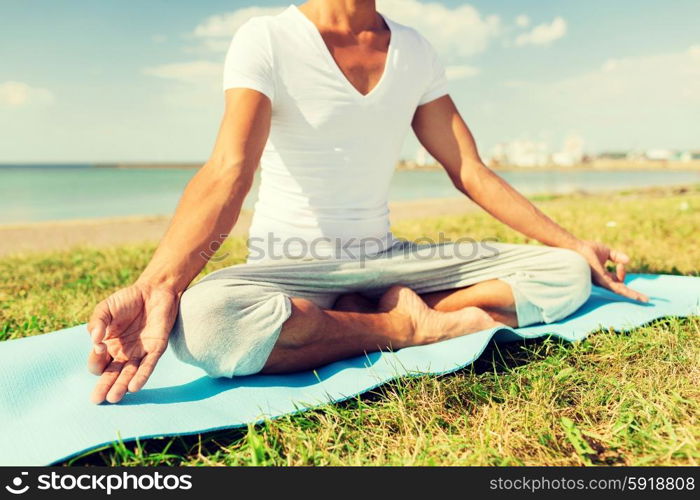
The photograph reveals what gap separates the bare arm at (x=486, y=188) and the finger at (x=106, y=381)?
1.46 m

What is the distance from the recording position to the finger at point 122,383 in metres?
1.45

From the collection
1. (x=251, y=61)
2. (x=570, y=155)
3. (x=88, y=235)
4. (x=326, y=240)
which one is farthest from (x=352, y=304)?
(x=570, y=155)

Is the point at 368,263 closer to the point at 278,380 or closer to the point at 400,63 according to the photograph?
the point at 278,380

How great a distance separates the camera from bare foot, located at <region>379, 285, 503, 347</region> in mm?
1926

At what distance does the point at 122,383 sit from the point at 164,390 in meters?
0.18

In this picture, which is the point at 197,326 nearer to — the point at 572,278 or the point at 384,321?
the point at 384,321

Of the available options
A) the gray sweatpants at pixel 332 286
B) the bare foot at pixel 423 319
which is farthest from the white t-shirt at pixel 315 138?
the bare foot at pixel 423 319

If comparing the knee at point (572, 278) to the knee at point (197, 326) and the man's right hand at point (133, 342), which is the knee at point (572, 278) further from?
the man's right hand at point (133, 342)

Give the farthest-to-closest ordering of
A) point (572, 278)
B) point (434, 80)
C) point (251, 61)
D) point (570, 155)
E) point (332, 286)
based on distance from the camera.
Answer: point (570, 155)
point (434, 80)
point (572, 278)
point (332, 286)
point (251, 61)

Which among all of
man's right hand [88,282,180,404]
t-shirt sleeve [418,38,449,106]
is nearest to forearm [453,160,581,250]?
t-shirt sleeve [418,38,449,106]

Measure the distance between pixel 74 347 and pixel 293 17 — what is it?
1373 mm

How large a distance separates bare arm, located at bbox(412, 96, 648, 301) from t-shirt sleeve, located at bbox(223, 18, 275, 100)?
717 mm

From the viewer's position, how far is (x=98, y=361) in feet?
4.67
